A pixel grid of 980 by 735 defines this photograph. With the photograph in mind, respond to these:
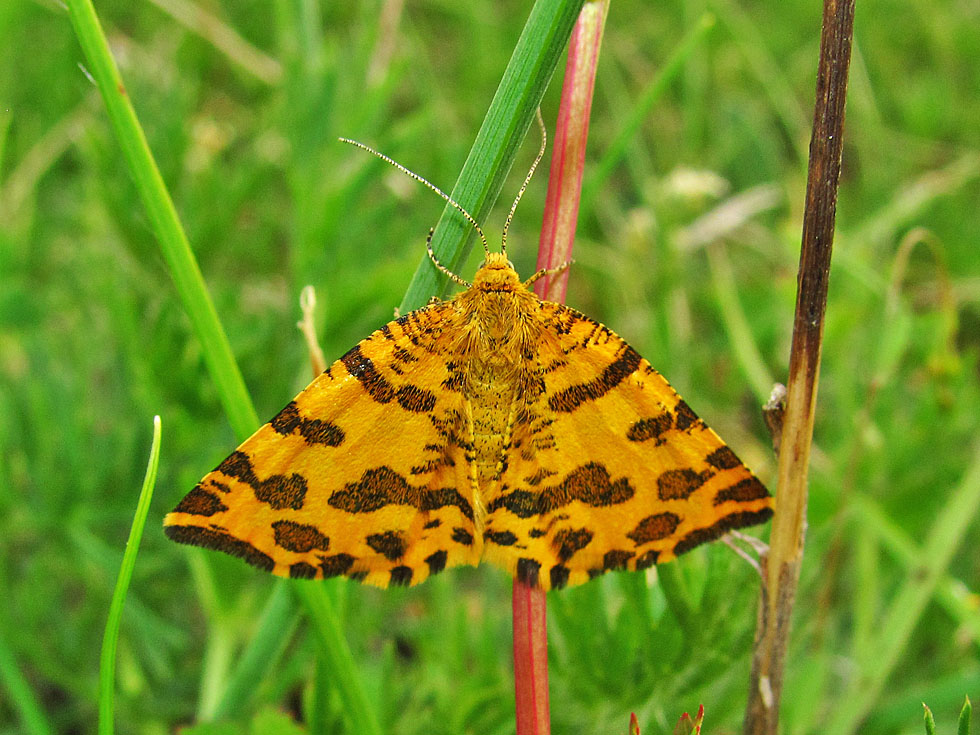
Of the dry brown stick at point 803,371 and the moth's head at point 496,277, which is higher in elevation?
the moth's head at point 496,277

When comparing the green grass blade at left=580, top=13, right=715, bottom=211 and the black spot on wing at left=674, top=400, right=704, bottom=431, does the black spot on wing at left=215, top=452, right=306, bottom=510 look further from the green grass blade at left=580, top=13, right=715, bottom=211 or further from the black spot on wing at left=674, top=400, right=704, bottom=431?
the green grass blade at left=580, top=13, right=715, bottom=211

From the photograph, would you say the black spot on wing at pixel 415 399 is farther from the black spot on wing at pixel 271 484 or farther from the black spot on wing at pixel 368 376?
the black spot on wing at pixel 271 484

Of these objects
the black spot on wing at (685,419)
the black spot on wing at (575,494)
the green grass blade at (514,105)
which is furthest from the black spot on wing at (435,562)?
the green grass blade at (514,105)

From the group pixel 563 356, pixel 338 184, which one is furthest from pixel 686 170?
pixel 563 356

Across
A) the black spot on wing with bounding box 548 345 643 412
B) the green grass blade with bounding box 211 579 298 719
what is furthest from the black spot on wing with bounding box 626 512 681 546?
the green grass blade with bounding box 211 579 298 719

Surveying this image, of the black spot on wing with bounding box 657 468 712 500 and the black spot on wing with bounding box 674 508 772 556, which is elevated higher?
the black spot on wing with bounding box 657 468 712 500

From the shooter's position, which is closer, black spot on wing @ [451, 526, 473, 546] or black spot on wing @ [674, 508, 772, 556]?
black spot on wing @ [674, 508, 772, 556]
